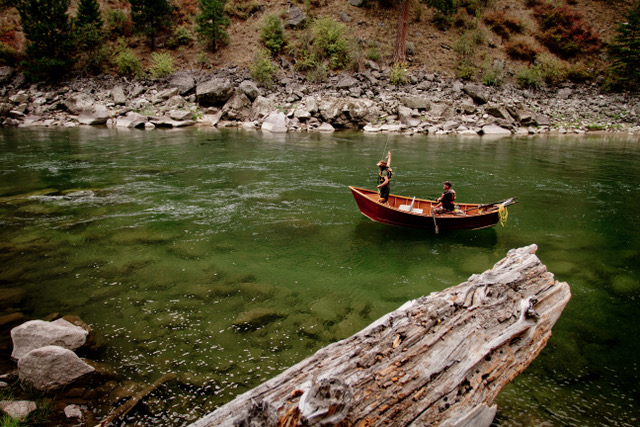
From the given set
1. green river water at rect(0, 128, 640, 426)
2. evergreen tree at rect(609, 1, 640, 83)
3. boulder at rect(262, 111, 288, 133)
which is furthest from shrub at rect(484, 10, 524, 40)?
green river water at rect(0, 128, 640, 426)

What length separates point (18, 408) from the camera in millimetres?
3393

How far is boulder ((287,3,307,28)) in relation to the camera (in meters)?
36.9

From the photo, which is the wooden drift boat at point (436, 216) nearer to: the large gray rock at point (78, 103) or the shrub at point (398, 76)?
the shrub at point (398, 76)

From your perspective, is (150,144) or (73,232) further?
(150,144)

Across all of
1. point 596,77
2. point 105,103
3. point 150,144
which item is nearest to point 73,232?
point 150,144

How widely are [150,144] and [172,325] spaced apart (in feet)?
59.4

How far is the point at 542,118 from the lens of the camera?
29.9 metres

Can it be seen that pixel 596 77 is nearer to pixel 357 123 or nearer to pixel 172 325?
pixel 357 123

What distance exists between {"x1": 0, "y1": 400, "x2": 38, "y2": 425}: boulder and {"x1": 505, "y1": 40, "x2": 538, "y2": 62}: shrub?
44450 mm

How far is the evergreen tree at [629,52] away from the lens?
3249cm

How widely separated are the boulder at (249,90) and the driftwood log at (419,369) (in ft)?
96.8

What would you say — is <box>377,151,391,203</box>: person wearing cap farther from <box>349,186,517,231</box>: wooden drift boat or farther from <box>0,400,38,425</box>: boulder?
<box>0,400,38,425</box>: boulder

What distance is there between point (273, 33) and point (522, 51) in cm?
2602

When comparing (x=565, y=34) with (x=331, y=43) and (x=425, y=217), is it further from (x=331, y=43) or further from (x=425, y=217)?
(x=425, y=217)
